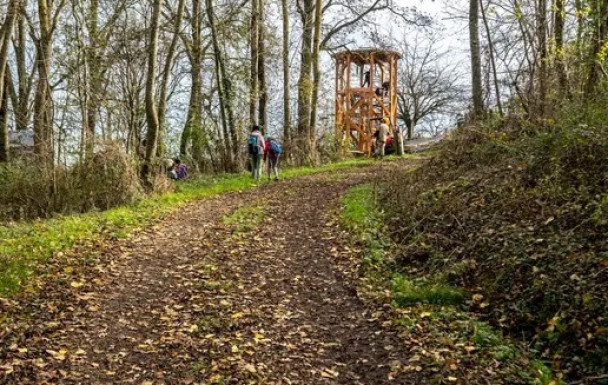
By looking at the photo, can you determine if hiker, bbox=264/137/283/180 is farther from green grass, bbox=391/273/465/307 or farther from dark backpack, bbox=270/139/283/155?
green grass, bbox=391/273/465/307

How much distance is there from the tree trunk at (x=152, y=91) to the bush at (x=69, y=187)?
1.17m

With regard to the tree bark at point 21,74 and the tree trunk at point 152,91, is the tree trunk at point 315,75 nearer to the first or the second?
the tree trunk at point 152,91

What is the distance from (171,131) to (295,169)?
4402 millimetres

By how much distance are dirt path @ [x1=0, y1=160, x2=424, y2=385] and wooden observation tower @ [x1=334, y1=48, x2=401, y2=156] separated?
15.5 metres

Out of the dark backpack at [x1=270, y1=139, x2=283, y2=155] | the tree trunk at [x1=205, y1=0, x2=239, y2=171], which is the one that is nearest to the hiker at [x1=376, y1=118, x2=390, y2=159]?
the tree trunk at [x1=205, y1=0, x2=239, y2=171]

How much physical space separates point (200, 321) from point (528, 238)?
3.89 m

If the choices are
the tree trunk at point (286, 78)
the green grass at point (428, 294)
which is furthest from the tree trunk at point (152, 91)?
the green grass at point (428, 294)

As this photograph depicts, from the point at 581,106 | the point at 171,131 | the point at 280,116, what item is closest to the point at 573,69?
the point at 581,106

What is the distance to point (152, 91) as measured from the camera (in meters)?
12.2

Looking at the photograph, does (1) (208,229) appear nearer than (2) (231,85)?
Yes

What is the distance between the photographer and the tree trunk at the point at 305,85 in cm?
1905

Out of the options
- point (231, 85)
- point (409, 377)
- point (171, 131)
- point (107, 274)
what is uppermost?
point (231, 85)

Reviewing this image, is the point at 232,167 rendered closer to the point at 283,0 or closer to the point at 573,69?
the point at 283,0

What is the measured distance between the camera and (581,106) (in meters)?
8.21
